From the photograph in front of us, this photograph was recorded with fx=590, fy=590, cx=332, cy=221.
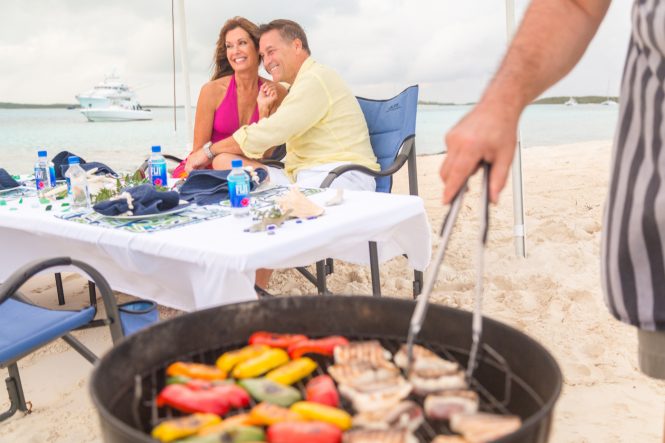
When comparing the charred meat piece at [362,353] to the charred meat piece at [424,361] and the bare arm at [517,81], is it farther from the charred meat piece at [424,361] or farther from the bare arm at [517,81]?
the bare arm at [517,81]

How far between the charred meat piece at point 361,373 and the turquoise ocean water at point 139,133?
12858mm

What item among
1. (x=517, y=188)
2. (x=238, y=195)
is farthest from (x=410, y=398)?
(x=517, y=188)

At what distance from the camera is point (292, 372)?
42.4 inches

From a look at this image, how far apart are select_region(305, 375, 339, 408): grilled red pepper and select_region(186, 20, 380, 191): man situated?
2195mm

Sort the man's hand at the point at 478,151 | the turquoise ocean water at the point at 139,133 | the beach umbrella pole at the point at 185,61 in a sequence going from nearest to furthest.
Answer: the man's hand at the point at 478,151 → the beach umbrella pole at the point at 185,61 → the turquoise ocean water at the point at 139,133

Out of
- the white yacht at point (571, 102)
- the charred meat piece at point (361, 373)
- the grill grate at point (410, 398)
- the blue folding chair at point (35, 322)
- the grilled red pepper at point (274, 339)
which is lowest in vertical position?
the blue folding chair at point (35, 322)

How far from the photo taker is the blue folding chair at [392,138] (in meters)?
3.27

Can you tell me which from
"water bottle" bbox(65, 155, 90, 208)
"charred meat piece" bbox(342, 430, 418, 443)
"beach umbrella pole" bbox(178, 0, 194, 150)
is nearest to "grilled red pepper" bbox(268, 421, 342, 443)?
"charred meat piece" bbox(342, 430, 418, 443)

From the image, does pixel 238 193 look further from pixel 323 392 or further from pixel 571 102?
pixel 571 102

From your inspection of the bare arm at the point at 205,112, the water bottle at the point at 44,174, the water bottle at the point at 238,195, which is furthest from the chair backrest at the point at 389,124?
the water bottle at the point at 44,174

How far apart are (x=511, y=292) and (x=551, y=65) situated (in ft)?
8.15

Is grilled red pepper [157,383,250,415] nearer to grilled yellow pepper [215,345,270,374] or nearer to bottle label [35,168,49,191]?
grilled yellow pepper [215,345,270,374]

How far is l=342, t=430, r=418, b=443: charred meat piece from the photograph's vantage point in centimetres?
82

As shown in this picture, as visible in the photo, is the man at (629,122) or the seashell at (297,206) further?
the seashell at (297,206)
